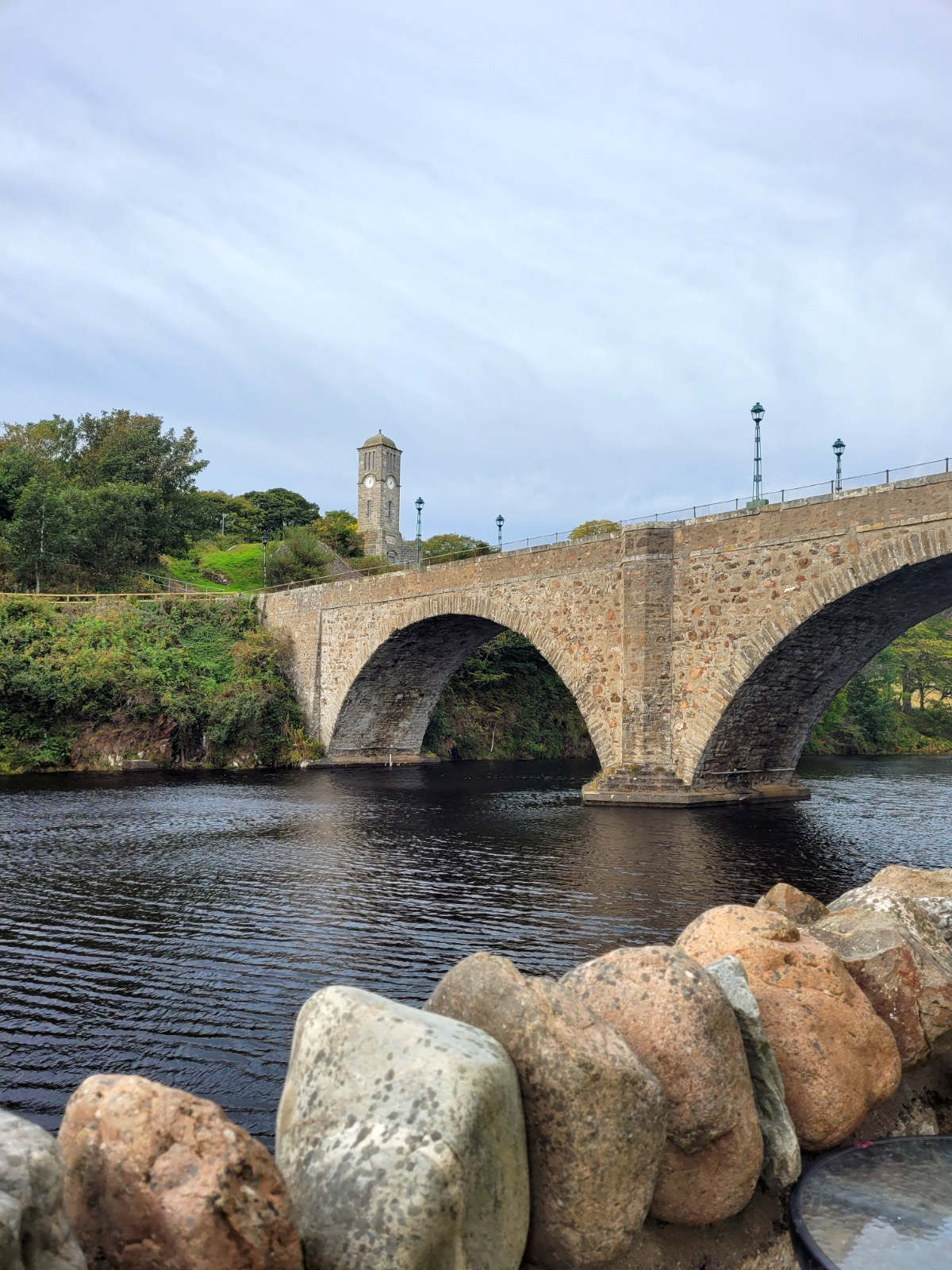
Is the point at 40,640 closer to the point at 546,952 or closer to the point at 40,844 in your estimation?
the point at 40,844

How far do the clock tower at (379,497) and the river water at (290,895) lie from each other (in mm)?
52311

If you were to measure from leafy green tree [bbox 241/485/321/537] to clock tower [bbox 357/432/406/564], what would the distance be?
5.26 meters

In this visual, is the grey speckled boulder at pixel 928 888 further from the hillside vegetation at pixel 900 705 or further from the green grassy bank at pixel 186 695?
the hillside vegetation at pixel 900 705

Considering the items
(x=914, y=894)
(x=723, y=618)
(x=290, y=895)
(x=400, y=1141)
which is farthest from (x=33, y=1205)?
(x=723, y=618)

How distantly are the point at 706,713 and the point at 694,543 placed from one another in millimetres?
3551

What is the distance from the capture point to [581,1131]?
3.12m

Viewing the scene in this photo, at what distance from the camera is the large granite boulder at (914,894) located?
541cm

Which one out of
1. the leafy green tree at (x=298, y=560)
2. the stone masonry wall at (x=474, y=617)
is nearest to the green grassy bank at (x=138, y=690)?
the stone masonry wall at (x=474, y=617)

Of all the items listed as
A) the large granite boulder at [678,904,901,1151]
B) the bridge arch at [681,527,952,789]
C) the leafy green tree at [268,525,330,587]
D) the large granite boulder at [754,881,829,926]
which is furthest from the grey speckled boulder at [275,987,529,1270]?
the leafy green tree at [268,525,330,587]

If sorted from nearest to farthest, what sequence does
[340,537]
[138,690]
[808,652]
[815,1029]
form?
[815,1029] → [808,652] → [138,690] → [340,537]

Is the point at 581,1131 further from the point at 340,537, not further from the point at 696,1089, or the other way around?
the point at 340,537

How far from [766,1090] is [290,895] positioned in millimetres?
8143

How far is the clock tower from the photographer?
74000 mm

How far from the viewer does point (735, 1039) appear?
3.63 m
